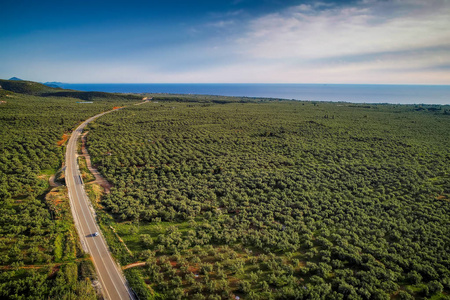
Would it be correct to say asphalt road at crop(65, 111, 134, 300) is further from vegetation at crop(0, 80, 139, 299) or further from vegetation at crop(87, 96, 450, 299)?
vegetation at crop(87, 96, 450, 299)

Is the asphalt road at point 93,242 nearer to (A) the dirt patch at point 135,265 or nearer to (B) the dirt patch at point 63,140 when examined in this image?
(A) the dirt patch at point 135,265

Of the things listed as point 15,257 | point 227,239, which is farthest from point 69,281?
point 227,239

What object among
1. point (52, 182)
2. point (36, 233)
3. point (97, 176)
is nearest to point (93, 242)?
point (36, 233)

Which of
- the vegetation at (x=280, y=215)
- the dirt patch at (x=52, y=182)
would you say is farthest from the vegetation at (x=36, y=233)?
the vegetation at (x=280, y=215)

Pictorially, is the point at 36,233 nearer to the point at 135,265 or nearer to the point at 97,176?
the point at 135,265

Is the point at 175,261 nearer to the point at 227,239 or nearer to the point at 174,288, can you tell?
the point at 174,288

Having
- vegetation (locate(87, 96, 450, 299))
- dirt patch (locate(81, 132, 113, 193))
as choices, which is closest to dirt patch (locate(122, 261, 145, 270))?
vegetation (locate(87, 96, 450, 299))
